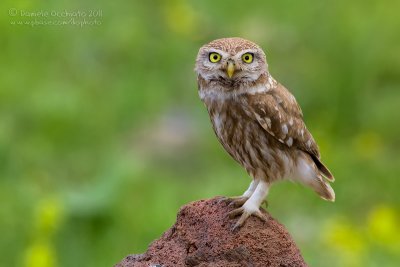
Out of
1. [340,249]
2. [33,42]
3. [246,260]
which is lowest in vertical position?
[340,249]

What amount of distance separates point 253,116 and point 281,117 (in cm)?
16

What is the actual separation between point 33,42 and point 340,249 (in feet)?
17.6

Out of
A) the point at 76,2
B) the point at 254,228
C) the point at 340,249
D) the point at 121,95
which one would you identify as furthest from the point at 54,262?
the point at 76,2

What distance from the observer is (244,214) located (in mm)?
6188

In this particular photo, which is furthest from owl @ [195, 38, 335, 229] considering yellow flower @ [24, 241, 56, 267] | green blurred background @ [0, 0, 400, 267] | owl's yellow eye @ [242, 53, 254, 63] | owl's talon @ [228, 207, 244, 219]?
green blurred background @ [0, 0, 400, 267]

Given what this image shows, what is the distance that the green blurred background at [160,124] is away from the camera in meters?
10.5

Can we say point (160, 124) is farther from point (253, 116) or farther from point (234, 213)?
point (234, 213)

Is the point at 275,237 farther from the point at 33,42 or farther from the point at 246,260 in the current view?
the point at 33,42

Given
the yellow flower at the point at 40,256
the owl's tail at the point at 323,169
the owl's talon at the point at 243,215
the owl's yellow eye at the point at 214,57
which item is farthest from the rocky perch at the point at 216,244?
the yellow flower at the point at 40,256

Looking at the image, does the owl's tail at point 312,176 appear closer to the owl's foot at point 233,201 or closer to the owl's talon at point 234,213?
the owl's foot at point 233,201

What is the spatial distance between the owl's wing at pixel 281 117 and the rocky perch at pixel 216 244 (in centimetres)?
61

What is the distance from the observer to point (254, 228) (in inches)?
242

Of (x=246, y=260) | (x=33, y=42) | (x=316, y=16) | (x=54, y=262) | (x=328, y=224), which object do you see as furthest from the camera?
(x=316, y=16)

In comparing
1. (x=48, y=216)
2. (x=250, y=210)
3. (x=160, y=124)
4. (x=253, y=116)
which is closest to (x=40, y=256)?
(x=48, y=216)
